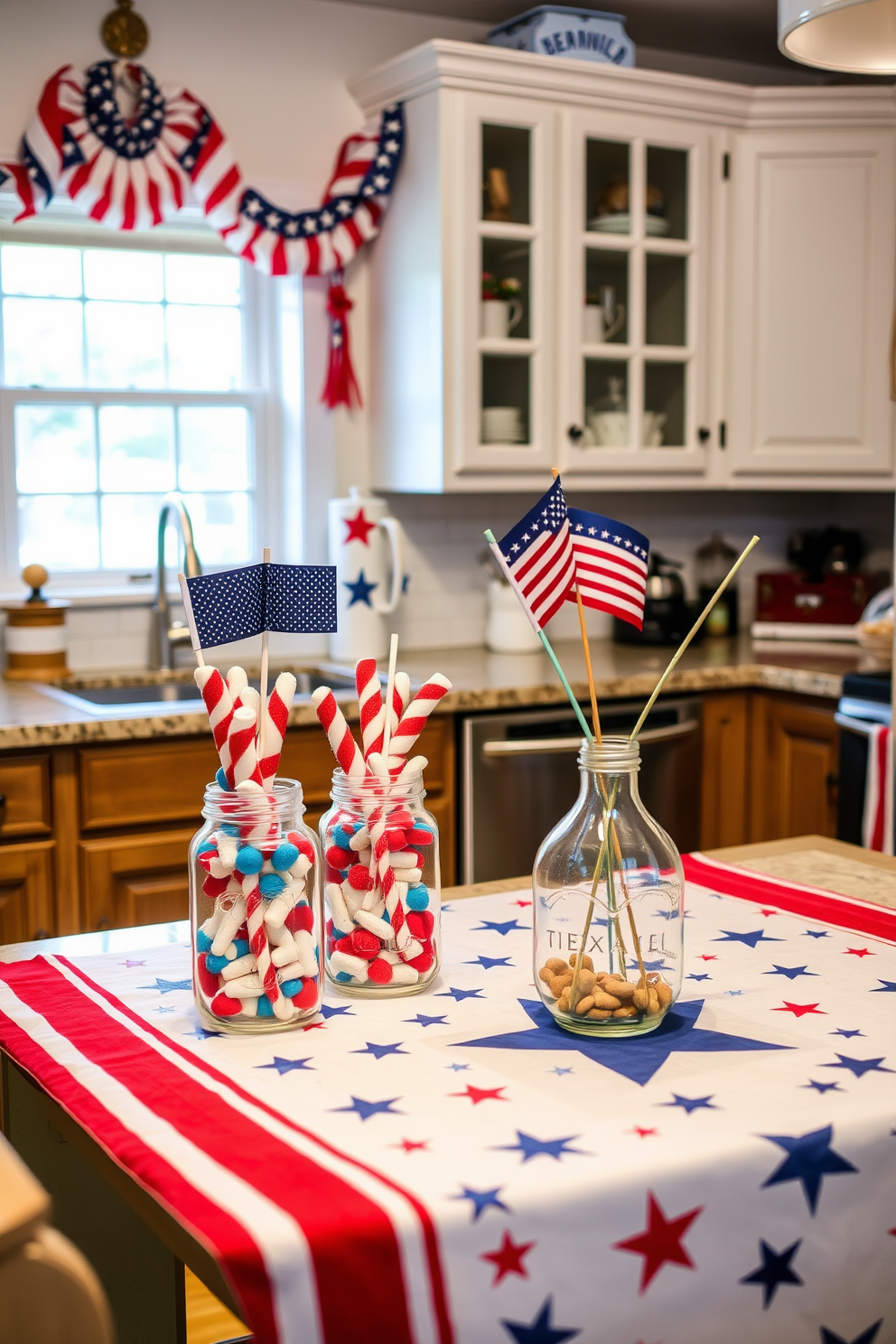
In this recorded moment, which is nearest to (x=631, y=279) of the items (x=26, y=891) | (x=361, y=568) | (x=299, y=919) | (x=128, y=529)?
(x=361, y=568)

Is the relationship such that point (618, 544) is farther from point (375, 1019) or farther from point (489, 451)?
point (489, 451)

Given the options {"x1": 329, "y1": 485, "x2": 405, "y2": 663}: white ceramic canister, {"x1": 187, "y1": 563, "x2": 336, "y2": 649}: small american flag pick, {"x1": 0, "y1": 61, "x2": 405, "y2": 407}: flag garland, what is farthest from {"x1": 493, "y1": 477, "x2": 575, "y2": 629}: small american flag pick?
{"x1": 0, "y1": 61, "x2": 405, "y2": 407}: flag garland

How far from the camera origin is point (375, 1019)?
116 centimetres

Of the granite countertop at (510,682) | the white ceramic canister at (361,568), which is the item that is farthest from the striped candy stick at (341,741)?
the white ceramic canister at (361,568)

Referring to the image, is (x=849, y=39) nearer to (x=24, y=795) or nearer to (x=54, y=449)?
(x=24, y=795)

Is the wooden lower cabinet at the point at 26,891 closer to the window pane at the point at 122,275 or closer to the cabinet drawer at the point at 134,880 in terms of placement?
the cabinet drawer at the point at 134,880

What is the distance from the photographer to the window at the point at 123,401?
10.8 feet

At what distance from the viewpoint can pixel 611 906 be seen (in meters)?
1.12

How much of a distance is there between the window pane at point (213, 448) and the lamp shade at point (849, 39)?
7.53 ft

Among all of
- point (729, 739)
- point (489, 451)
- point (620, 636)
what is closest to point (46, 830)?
point (489, 451)

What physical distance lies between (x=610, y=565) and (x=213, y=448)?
2.48m

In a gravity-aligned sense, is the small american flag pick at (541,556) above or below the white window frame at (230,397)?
below

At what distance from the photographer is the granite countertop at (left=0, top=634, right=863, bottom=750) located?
258cm

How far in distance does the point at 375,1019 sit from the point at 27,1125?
0.34 m
